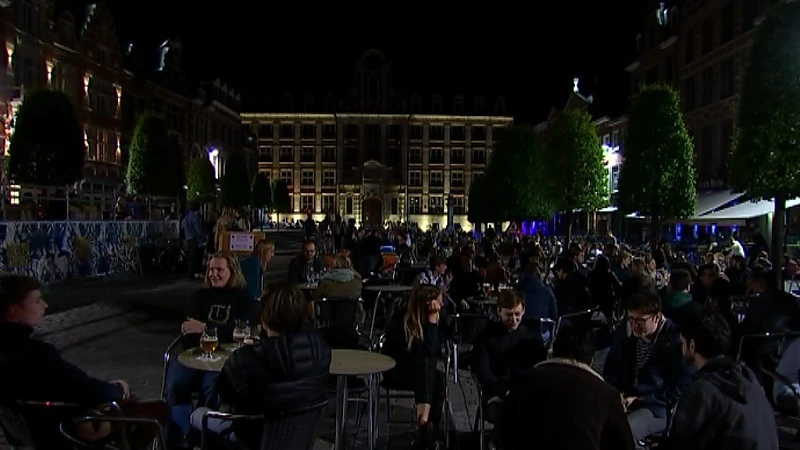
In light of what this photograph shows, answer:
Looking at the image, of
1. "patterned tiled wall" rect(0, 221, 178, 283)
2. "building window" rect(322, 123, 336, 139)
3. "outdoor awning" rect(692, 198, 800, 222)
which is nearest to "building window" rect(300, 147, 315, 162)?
"building window" rect(322, 123, 336, 139)

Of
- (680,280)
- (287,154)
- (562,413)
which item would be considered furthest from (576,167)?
(287,154)

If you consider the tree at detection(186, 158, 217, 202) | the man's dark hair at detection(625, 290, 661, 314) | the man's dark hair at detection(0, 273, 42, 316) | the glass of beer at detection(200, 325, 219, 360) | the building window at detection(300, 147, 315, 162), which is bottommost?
the glass of beer at detection(200, 325, 219, 360)

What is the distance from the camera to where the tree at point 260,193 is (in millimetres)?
70037

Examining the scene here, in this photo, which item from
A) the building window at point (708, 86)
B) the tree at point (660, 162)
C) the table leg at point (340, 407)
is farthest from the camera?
the building window at point (708, 86)

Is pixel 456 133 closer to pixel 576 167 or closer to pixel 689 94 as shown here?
pixel 689 94

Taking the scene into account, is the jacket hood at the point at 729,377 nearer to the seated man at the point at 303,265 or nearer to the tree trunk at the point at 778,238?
the seated man at the point at 303,265

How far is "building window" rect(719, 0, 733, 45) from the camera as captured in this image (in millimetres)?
33156

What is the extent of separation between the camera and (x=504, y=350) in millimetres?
6402

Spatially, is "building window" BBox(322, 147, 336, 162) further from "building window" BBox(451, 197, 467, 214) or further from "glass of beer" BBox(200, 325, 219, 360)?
"glass of beer" BBox(200, 325, 219, 360)

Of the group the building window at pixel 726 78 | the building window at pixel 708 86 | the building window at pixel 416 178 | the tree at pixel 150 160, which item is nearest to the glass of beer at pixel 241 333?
the building window at pixel 726 78

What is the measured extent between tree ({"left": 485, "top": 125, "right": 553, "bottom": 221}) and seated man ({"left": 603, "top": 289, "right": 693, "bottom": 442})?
3013 cm

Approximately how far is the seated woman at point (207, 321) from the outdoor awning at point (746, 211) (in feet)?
57.7

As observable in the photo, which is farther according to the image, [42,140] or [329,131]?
[329,131]

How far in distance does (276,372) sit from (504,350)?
2.38m
